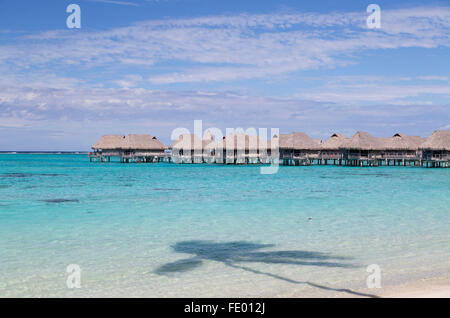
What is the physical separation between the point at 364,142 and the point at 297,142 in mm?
7899

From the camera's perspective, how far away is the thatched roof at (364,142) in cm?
5531

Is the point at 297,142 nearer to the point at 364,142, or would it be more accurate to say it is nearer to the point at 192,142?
the point at 364,142

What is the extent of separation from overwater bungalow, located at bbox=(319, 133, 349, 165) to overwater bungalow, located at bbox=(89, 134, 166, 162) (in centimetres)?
2336

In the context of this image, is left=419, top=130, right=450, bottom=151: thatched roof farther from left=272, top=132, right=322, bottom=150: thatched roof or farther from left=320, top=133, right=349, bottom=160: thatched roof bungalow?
left=272, top=132, right=322, bottom=150: thatched roof

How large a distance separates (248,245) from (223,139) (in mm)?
54706

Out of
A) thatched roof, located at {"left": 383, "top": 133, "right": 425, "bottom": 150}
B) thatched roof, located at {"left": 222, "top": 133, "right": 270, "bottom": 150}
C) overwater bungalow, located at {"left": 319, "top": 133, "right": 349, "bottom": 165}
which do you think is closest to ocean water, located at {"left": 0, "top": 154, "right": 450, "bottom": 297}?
thatched roof, located at {"left": 383, "top": 133, "right": 425, "bottom": 150}

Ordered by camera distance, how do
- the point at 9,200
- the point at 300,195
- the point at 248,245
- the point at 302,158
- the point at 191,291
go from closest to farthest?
the point at 191,291
the point at 248,245
the point at 9,200
the point at 300,195
the point at 302,158

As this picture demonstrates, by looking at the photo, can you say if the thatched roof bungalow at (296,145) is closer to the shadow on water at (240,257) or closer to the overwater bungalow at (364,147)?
the overwater bungalow at (364,147)

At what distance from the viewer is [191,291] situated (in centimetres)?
703

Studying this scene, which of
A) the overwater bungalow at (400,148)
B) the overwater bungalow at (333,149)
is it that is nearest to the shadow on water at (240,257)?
the overwater bungalow at (400,148)

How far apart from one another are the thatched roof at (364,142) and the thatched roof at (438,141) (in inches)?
217

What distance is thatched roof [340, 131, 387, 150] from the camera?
2178 inches
